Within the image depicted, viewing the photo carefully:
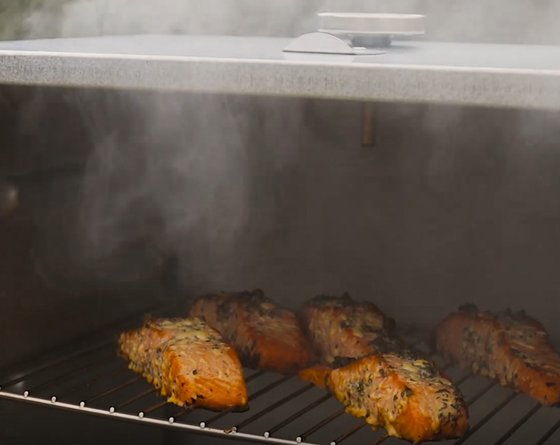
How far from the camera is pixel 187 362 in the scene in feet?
5.06

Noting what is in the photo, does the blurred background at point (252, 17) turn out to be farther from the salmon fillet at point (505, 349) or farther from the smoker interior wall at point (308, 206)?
the salmon fillet at point (505, 349)

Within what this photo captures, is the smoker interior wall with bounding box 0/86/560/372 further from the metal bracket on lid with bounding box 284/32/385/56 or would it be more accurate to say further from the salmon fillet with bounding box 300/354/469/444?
the metal bracket on lid with bounding box 284/32/385/56

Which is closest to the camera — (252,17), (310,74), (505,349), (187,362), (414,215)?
(310,74)

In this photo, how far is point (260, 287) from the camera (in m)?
2.08

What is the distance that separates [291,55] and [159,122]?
707mm

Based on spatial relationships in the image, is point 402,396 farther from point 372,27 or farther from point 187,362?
point 372,27

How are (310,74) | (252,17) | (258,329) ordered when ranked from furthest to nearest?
(252,17) < (258,329) < (310,74)

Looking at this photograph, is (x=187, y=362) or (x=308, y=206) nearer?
(x=187, y=362)

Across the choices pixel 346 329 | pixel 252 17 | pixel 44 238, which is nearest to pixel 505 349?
pixel 346 329

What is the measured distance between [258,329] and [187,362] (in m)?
0.25

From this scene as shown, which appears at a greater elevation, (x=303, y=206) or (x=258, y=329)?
(x=303, y=206)

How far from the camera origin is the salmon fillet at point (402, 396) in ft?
4.61

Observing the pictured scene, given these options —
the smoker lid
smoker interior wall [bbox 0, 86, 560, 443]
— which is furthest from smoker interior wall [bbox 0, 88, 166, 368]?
the smoker lid

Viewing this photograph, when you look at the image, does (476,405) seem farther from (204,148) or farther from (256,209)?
(204,148)
